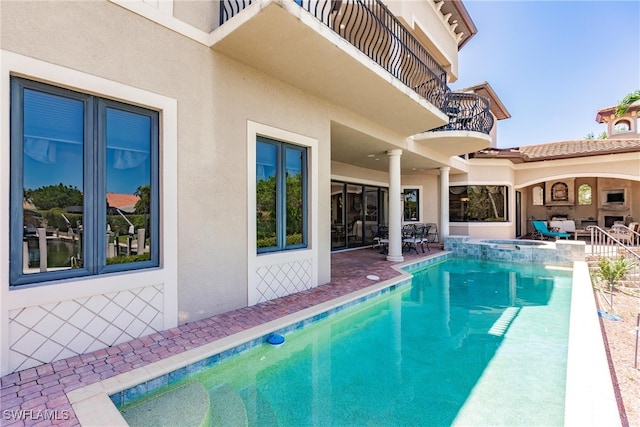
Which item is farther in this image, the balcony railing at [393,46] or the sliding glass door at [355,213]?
the sliding glass door at [355,213]

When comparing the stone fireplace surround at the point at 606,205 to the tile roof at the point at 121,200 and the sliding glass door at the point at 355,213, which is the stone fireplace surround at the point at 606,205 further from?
the tile roof at the point at 121,200

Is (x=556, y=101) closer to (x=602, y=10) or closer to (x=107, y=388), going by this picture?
(x=602, y=10)

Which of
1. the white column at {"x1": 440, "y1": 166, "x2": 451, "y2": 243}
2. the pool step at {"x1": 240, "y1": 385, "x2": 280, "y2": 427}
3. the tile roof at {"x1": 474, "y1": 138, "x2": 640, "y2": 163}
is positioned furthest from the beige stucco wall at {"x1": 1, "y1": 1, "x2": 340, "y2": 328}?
the tile roof at {"x1": 474, "y1": 138, "x2": 640, "y2": 163}

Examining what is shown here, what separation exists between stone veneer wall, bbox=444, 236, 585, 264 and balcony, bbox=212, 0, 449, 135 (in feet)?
22.3

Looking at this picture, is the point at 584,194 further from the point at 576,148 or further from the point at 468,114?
the point at 468,114

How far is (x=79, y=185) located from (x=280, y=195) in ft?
10.6

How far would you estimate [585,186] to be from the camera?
19375 millimetres

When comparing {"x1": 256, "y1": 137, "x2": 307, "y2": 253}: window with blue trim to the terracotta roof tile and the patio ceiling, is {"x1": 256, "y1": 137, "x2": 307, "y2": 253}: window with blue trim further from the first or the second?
the terracotta roof tile

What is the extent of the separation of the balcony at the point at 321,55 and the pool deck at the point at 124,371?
4180 millimetres

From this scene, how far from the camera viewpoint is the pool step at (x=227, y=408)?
284 cm

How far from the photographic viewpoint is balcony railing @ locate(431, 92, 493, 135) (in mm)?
10266

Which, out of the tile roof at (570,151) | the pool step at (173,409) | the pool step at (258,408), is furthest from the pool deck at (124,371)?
the tile roof at (570,151)

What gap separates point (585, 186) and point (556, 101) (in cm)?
1484

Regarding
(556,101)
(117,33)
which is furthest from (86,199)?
(556,101)
